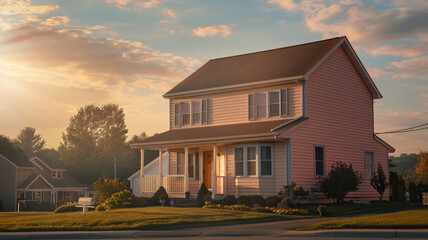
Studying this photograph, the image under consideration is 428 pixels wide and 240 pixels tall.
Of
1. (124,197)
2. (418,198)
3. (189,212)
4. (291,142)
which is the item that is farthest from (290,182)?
(418,198)

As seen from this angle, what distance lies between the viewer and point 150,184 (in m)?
36.5

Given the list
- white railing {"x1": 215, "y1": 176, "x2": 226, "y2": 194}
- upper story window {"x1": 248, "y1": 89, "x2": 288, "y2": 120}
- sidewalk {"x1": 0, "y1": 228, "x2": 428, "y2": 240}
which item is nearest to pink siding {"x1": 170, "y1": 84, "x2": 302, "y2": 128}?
upper story window {"x1": 248, "y1": 89, "x2": 288, "y2": 120}

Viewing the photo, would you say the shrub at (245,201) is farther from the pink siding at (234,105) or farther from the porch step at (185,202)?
the pink siding at (234,105)

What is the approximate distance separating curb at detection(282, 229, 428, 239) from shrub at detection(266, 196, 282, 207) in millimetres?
10143

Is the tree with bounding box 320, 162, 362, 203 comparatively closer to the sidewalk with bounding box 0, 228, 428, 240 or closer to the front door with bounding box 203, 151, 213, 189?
the front door with bounding box 203, 151, 213, 189

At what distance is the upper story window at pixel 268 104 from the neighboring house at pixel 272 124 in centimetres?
6

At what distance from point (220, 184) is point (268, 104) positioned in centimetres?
523

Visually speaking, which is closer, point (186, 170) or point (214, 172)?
point (214, 172)

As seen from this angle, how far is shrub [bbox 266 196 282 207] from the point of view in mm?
29625

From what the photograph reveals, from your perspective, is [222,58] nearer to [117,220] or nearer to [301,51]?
[301,51]

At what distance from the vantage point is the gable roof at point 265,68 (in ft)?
108

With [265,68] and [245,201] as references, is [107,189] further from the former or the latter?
[265,68]

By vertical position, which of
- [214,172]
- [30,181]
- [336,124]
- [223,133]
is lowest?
[30,181]

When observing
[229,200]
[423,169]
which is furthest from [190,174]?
[423,169]
